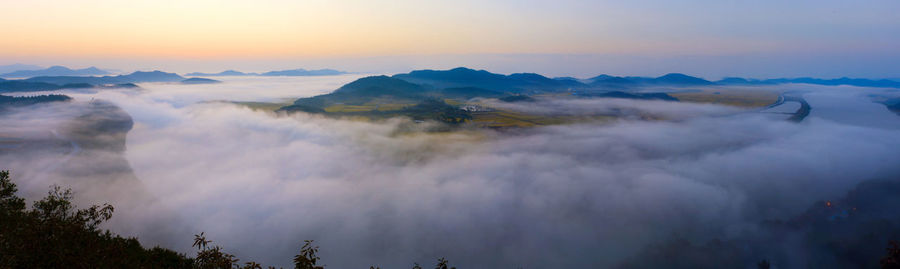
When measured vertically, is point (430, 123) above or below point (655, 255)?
above

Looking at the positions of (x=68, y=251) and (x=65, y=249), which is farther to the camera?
(x=65, y=249)

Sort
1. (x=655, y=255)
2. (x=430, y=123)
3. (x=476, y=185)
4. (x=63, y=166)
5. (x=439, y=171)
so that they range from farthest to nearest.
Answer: (x=430, y=123) < (x=63, y=166) < (x=439, y=171) < (x=476, y=185) < (x=655, y=255)

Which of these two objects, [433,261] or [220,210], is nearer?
[433,261]

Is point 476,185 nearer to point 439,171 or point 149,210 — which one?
point 439,171

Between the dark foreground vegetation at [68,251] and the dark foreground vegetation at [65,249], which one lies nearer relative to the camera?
the dark foreground vegetation at [68,251]

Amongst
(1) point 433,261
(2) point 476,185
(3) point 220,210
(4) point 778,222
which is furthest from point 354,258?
(4) point 778,222

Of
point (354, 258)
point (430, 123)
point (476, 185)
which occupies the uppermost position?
point (430, 123)

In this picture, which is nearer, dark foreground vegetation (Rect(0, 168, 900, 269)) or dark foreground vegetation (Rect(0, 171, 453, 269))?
dark foreground vegetation (Rect(0, 171, 453, 269))

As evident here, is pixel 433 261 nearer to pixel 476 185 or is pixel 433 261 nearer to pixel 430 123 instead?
pixel 476 185

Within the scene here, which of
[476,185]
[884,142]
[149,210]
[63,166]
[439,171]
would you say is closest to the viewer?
[149,210]
